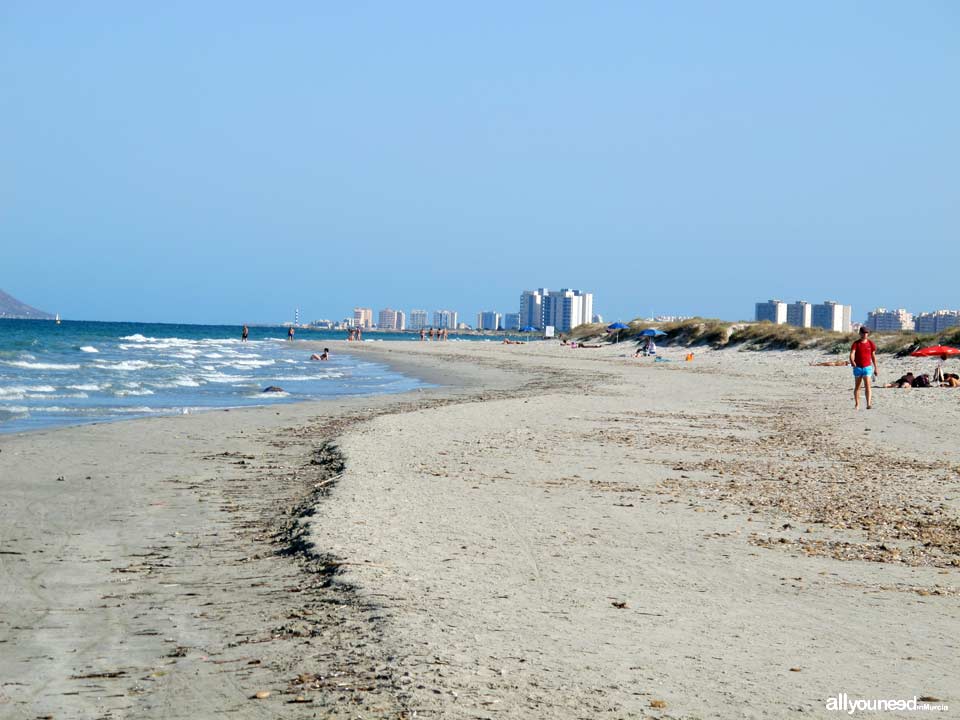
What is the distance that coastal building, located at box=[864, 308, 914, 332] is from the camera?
115 meters

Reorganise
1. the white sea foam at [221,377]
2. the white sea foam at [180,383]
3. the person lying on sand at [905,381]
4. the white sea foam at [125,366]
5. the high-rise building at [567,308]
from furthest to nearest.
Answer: the high-rise building at [567,308]
the white sea foam at [125,366]
the white sea foam at [221,377]
the white sea foam at [180,383]
the person lying on sand at [905,381]

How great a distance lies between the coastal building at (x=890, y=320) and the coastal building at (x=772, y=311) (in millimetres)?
12479

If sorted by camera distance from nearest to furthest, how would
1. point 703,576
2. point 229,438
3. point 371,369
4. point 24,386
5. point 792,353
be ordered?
point 703,576 → point 229,438 → point 24,386 → point 371,369 → point 792,353

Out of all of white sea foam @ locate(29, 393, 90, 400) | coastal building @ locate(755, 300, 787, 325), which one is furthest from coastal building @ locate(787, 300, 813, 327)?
white sea foam @ locate(29, 393, 90, 400)

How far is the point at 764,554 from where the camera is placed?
23.2 feet

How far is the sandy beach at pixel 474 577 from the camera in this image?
4.32 meters

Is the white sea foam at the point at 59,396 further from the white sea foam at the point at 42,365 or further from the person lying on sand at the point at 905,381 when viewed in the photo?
the person lying on sand at the point at 905,381

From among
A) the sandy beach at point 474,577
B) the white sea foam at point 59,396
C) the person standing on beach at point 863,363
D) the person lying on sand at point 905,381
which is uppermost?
the person standing on beach at point 863,363

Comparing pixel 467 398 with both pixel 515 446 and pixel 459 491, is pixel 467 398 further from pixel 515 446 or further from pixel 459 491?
pixel 459 491

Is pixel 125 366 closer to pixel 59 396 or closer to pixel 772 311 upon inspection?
pixel 59 396

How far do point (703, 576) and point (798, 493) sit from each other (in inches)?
144

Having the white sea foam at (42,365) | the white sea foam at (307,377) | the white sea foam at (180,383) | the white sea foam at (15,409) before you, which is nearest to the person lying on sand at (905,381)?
the white sea foam at (307,377)

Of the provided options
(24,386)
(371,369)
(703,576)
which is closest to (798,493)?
(703,576)

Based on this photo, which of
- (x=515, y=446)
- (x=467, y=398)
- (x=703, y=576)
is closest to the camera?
(x=703, y=576)
